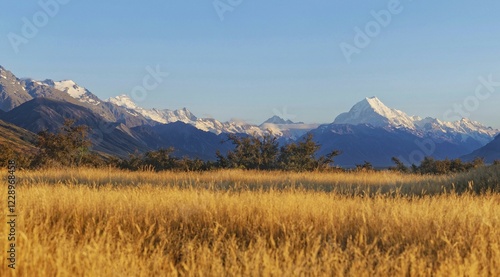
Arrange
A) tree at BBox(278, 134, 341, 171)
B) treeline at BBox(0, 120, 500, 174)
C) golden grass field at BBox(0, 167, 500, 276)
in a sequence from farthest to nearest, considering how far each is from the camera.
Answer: tree at BBox(278, 134, 341, 171)
treeline at BBox(0, 120, 500, 174)
golden grass field at BBox(0, 167, 500, 276)

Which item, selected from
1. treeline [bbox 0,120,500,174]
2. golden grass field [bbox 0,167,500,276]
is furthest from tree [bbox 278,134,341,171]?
golden grass field [bbox 0,167,500,276]

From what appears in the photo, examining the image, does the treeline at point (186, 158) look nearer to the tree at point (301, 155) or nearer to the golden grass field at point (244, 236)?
the tree at point (301, 155)

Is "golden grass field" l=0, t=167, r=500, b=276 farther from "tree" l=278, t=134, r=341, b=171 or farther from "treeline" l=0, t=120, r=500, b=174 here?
"tree" l=278, t=134, r=341, b=171

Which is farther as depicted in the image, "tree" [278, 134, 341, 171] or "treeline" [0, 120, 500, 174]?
"tree" [278, 134, 341, 171]

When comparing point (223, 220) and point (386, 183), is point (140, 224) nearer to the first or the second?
point (223, 220)

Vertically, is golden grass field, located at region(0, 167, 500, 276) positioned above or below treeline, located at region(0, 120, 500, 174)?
below

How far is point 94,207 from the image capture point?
309 inches

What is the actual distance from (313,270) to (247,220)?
102 inches

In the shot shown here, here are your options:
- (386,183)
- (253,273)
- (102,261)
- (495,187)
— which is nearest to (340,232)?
(253,273)

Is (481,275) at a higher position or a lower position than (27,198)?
lower

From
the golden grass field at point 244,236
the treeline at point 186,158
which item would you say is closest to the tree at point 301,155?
the treeline at point 186,158

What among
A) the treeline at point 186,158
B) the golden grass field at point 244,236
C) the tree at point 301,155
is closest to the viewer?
the golden grass field at point 244,236

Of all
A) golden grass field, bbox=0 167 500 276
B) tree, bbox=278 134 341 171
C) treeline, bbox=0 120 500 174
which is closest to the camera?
golden grass field, bbox=0 167 500 276

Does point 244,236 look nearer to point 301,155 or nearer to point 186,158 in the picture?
point 186,158
